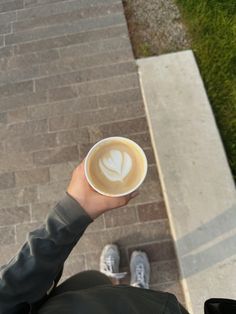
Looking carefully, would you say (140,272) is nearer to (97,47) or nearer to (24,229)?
(24,229)

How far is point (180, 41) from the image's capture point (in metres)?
3.68

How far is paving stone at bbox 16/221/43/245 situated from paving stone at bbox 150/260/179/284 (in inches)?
36.7

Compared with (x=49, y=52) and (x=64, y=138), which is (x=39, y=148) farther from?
(x=49, y=52)

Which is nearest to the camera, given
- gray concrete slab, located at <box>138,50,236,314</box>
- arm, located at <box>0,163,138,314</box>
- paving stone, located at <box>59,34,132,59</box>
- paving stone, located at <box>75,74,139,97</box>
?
arm, located at <box>0,163,138,314</box>

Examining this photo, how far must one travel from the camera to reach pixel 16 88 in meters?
3.68

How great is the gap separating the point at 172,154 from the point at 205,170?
287mm

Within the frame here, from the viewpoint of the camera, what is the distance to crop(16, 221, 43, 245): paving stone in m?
3.00

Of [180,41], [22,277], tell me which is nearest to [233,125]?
[180,41]

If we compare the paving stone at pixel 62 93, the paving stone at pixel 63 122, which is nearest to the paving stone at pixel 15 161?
the paving stone at pixel 63 122

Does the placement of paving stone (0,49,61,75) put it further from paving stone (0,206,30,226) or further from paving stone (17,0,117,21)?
paving stone (0,206,30,226)

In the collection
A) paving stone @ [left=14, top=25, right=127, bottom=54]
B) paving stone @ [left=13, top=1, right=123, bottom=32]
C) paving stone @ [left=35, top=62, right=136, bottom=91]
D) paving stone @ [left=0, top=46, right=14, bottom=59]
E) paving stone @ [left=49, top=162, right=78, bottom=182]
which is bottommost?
paving stone @ [left=49, top=162, right=78, bottom=182]

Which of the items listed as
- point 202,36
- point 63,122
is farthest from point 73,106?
point 202,36

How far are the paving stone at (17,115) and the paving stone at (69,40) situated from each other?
0.70 meters

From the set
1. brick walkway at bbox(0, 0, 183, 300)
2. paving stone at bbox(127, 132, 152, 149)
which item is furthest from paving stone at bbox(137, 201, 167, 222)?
paving stone at bbox(127, 132, 152, 149)
